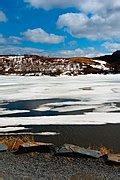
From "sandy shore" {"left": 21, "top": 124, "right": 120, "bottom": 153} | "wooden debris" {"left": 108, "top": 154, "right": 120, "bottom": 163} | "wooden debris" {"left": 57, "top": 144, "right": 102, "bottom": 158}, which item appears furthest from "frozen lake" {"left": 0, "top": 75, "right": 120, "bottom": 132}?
"wooden debris" {"left": 108, "top": 154, "right": 120, "bottom": 163}

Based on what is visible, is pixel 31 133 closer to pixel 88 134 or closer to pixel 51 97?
pixel 88 134

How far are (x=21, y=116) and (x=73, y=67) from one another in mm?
43689

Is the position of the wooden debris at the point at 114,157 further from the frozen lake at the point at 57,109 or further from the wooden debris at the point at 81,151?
the frozen lake at the point at 57,109

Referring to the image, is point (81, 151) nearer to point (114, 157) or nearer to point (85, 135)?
point (114, 157)

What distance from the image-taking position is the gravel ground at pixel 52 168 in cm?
825

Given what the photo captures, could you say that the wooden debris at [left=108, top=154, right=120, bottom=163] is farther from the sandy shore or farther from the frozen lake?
the frozen lake

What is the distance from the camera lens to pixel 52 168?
901 centimetres

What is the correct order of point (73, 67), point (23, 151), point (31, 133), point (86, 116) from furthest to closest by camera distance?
point (73, 67), point (86, 116), point (31, 133), point (23, 151)

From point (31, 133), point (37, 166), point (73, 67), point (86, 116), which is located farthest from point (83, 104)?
point (73, 67)

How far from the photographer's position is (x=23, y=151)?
34.6 feet

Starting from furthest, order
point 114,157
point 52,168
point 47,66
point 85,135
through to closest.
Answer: point 47,66 → point 85,135 → point 114,157 → point 52,168

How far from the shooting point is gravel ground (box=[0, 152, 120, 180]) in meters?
8.25

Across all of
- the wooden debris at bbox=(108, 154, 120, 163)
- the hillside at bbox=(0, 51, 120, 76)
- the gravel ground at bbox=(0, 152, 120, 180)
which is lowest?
the gravel ground at bbox=(0, 152, 120, 180)

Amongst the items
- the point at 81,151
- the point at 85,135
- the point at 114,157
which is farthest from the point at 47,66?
the point at 114,157
